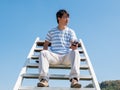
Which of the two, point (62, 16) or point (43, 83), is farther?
point (62, 16)

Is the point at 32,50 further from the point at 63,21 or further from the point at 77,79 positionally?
the point at 77,79

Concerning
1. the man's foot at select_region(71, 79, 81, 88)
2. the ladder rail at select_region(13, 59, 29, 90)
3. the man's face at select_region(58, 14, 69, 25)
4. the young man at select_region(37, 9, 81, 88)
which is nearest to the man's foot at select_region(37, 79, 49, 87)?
the young man at select_region(37, 9, 81, 88)

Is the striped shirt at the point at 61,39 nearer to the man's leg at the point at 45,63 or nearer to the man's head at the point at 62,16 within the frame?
the man's head at the point at 62,16

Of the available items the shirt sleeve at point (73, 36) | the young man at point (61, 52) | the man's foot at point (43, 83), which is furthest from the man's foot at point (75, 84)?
the shirt sleeve at point (73, 36)

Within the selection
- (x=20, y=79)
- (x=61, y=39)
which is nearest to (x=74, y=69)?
(x=20, y=79)

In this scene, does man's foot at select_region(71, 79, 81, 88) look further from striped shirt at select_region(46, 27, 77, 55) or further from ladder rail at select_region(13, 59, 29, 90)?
striped shirt at select_region(46, 27, 77, 55)

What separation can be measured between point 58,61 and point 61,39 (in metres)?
0.70

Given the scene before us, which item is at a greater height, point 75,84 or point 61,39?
point 61,39

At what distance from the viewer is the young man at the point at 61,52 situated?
4988 mm

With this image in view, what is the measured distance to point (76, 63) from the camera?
516 cm

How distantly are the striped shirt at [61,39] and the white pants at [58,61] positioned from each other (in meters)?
0.37

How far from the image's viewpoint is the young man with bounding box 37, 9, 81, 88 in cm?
499

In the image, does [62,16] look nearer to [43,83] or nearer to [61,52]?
[61,52]

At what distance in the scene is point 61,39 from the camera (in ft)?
20.5
